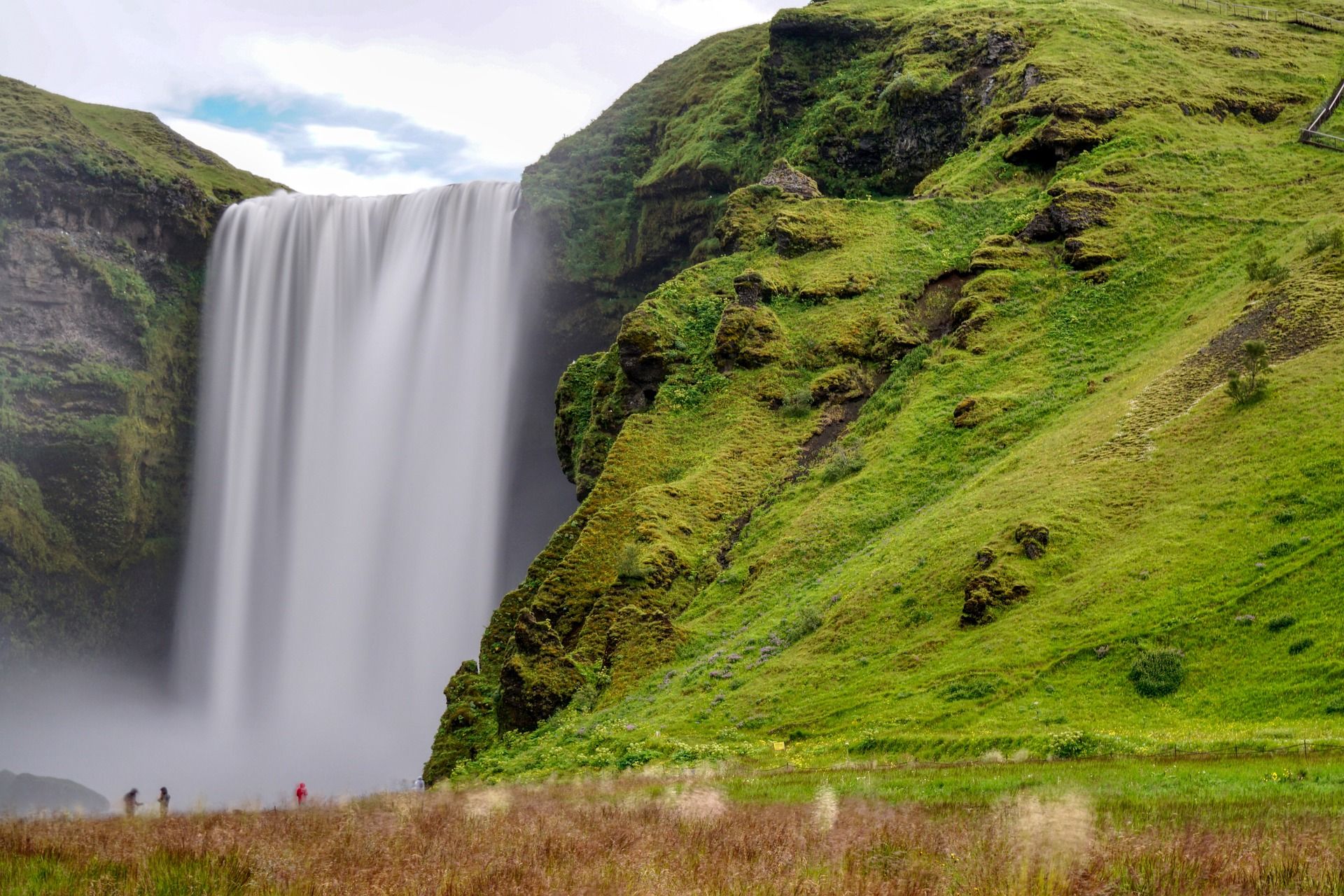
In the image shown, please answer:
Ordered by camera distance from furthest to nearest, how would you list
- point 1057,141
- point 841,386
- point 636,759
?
point 1057,141
point 841,386
point 636,759

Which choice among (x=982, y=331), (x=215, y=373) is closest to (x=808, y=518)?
(x=982, y=331)

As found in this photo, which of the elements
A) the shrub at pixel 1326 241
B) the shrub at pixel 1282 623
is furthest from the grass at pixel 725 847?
the shrub at pixel 1326 241

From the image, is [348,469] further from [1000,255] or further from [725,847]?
[725,847]

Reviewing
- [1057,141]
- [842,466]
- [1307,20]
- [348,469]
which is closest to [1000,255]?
[1057,141]

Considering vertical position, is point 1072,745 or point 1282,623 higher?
point 1282,623

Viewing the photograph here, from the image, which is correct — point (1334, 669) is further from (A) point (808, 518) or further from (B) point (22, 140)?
(B) point (22, 140)

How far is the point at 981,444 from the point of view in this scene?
34219 mm

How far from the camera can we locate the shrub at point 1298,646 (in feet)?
60.5

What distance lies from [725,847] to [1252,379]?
24.1 m

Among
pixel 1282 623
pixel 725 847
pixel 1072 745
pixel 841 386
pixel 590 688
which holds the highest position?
pixel 841 386

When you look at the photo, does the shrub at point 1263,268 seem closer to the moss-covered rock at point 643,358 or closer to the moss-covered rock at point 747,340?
the moss-covered rock at point 747,340

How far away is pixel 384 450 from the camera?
73062 millimetres

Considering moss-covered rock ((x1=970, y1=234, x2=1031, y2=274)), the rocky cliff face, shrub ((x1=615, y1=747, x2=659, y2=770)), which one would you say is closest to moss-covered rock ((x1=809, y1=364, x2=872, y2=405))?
moss-covered rock ((x1=970, y1=234, x2=1031, y2=274))

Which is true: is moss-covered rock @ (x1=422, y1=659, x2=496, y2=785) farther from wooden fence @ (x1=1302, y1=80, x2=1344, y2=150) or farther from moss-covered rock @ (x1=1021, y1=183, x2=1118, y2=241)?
wooden fence @ (x1=1302, y1=80, x2=1344, y2=150)
